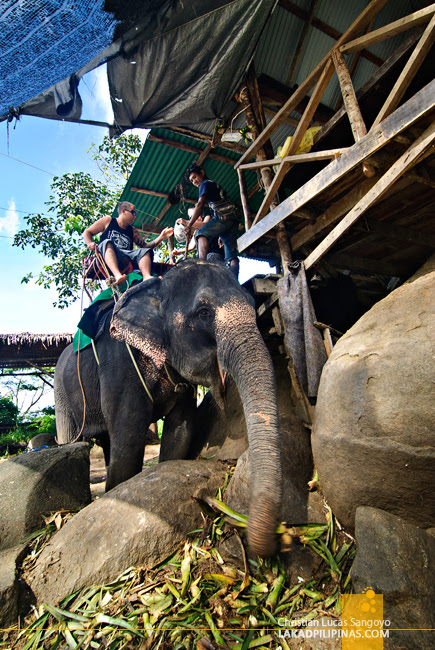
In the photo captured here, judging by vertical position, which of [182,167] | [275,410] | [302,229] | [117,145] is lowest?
[275,410]

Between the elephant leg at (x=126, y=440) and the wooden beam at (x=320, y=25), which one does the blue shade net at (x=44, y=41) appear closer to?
the wooden beam at (x=320, y=25)

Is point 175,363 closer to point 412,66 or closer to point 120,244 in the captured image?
point 120,244

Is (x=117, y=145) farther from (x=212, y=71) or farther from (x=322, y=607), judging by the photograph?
(x=322, y=607)

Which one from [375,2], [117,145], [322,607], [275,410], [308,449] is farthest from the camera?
[117,145]

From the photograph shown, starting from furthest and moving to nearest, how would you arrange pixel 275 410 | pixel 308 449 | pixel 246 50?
pixel 246 50 < pixel 308 449 < pixel 275 410

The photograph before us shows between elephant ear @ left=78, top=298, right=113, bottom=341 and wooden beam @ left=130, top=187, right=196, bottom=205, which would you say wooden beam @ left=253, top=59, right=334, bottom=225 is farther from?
wooden beam @ left=130, top=187, right=196, bottom=205

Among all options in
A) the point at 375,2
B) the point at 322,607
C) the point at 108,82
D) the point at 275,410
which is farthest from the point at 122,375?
the point at 375,2

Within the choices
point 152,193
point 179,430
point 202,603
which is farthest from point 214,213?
point 202,603

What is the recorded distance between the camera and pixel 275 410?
2432 mm

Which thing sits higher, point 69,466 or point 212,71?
point 212,71

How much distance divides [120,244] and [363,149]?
375cm

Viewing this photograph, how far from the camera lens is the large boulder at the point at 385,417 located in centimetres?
199

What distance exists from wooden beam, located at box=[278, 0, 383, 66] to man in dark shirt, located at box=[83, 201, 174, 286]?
355cm

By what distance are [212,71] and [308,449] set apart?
488 centimetres
